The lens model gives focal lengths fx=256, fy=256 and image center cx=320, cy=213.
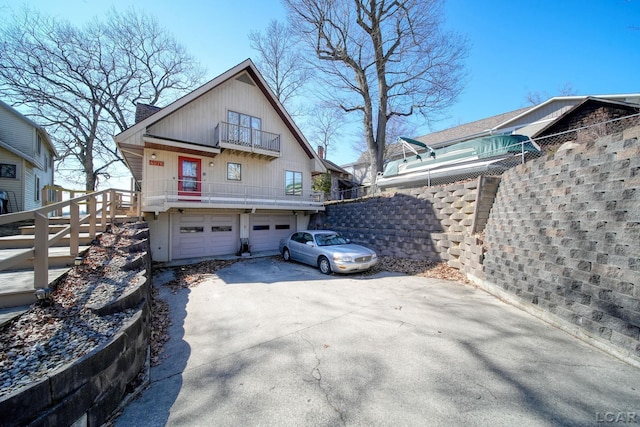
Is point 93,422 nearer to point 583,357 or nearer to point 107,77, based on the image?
point 583,357

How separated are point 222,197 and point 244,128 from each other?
3638 mm

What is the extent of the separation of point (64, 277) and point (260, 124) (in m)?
11.9

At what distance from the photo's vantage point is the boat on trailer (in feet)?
26.9

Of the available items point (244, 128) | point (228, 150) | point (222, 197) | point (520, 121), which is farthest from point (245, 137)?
point (520, 121)

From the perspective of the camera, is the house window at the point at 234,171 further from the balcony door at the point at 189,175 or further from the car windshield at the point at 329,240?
the car windshield at the point at 329,240

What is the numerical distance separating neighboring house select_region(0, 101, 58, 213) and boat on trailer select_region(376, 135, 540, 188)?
18.5 meters

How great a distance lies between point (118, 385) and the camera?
104 inches

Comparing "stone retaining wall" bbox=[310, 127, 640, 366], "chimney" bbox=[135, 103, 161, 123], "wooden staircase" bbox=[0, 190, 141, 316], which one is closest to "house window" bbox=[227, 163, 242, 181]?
"chimney" bbox=[135, 103, 161, 123]

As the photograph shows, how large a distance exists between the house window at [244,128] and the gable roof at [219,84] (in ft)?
4.69

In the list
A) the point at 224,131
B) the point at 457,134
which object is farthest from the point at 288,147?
the point at 457,134

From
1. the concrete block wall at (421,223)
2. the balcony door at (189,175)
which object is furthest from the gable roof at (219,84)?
the concrete block wall at (421,223)

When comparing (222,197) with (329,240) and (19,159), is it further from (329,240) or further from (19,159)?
(19,159)

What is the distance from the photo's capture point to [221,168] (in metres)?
12.9

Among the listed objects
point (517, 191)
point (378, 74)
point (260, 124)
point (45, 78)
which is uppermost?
point (45, 78)
